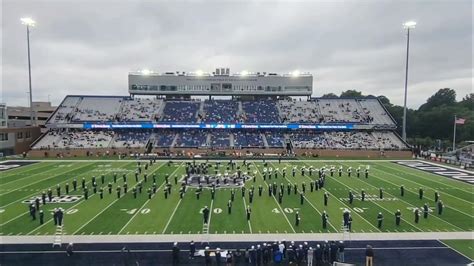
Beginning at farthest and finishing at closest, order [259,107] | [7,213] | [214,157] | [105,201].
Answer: [259,107], [214,157], [105,201], [7,213]

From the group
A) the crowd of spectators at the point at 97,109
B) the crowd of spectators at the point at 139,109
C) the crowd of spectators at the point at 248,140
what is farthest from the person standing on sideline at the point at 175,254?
the crowd of spectators at the point at 97,109

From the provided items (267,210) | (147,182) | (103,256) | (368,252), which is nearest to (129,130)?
(147,182)

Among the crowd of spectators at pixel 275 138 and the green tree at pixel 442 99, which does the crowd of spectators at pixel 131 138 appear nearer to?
the crowd of spectators at pixel 275 138

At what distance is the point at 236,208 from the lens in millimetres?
18125

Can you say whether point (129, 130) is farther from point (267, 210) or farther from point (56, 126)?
point (267, 210)

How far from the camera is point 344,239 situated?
545 inches

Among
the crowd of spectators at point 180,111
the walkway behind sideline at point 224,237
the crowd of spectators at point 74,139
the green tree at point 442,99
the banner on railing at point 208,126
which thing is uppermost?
the green tree at point 442,99

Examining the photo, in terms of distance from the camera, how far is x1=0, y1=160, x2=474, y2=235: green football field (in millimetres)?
15180

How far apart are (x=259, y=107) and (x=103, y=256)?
146 ft

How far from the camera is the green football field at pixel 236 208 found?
15180mm

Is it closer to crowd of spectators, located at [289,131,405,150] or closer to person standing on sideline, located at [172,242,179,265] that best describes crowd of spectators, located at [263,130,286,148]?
crowd of spectators, located at [289,131,405,150]

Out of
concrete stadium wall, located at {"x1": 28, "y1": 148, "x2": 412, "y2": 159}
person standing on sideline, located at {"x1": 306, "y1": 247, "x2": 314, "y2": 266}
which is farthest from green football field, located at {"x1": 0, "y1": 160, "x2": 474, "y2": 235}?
concrete stadium wall, located at {"x1": 28, "y1": 148, "x2": 412, "y2": 159}

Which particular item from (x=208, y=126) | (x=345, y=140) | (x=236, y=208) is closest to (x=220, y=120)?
(x=208, y=126)

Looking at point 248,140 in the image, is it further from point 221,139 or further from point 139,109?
point 139,109
